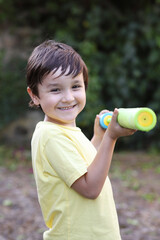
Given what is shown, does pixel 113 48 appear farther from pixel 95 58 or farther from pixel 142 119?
pixel 142 119

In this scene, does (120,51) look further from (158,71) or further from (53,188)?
(53,188)

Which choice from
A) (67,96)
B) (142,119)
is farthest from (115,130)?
(67,96)

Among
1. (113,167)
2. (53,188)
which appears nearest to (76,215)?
(53,188)

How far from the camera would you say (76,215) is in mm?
1425

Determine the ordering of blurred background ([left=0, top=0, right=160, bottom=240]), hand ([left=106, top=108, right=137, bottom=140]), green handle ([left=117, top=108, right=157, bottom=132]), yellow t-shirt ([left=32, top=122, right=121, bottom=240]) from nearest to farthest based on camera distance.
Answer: green handle ([left=117, top=108, right=157, bottom=132])
hand ([left=106, top=108, right=137, bottom=140])
yellow t-shirt ([left=32, top=122, right=121, bottom=240])
blurred background ([left=0, top=0, right=160, bottom=240])

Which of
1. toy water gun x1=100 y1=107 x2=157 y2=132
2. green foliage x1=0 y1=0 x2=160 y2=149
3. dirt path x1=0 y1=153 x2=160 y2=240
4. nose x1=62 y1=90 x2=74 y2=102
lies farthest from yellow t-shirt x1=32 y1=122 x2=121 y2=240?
green foliage x1=0 y1=0 x2=160 y2=149

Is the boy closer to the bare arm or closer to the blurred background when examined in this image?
the bare arm

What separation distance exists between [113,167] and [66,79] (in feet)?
14.7

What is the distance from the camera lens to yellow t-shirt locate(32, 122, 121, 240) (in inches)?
55.4

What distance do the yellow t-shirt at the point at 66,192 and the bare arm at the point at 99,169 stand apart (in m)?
0.03

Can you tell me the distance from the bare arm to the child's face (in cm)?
23

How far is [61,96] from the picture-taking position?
4.86 feet

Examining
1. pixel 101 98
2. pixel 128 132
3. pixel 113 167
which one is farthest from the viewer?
pixel 101 98

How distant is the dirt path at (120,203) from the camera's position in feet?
10.5
